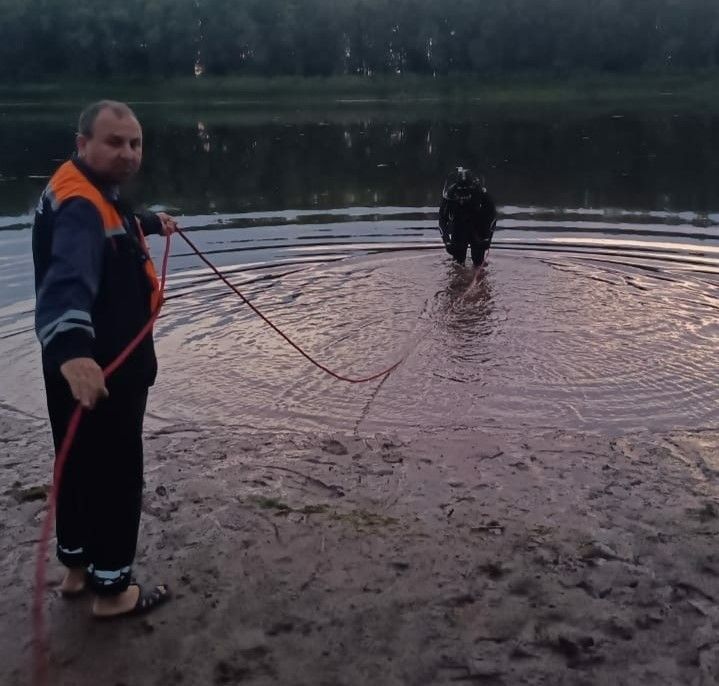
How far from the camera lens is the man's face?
126 inches

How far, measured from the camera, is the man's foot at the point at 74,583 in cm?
374

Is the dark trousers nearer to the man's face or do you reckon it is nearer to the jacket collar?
the jacket collar

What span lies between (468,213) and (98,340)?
→ 7260 mm

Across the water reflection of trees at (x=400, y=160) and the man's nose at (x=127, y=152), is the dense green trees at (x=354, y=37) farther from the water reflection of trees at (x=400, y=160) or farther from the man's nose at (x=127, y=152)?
the man's nose at (x=127, y=152)

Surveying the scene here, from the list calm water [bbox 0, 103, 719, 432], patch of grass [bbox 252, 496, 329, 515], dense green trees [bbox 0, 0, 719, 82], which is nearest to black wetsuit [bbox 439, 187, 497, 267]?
calm water [bbox 0, 103, 719, 432]

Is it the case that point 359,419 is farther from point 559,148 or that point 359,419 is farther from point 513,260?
point 559,148

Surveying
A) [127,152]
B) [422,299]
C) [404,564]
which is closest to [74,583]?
[404,564]

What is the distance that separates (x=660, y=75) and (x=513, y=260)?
58.0 metres

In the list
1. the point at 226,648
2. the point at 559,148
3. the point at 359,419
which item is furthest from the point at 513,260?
the point at 559,148

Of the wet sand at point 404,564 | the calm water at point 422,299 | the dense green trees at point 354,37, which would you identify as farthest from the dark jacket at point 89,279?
the dense green trees at point 354,37

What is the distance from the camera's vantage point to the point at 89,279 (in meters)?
3.02

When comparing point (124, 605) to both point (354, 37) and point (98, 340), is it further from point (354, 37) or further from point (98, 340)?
point (354, 37)

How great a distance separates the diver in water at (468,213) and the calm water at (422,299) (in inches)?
20.6

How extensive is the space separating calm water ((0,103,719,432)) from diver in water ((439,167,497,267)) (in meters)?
0.52
